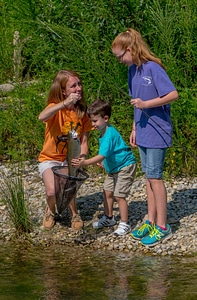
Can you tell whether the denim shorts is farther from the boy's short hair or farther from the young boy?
the boy's short hair

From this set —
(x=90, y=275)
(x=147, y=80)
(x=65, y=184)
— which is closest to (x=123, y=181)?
(x=65, y=184)

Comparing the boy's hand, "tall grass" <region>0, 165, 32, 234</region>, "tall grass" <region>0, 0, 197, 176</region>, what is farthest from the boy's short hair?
"tall grass" <region>0, 0, 197, 176</region>

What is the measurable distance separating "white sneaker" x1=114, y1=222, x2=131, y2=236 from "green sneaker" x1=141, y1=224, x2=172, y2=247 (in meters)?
0.26

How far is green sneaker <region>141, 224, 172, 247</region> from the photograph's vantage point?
6.73m

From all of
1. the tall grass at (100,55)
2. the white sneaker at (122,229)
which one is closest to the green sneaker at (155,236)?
the white sneaker at (122,229)

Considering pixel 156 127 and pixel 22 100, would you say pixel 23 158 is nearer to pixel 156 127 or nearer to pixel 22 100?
pixel 22 100

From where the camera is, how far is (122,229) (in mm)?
7016

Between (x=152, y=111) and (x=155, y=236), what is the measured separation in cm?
108

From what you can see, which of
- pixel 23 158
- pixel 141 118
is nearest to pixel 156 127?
pixel 141 118

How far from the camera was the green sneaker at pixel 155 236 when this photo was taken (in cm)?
673

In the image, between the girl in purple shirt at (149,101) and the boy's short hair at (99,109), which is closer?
the girl in purple shirt at (149,101)

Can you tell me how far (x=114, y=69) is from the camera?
8766mm

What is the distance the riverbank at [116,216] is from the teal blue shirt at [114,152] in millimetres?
607

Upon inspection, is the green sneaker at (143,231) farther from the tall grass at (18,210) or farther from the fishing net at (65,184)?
the tall grass at (18,210)
